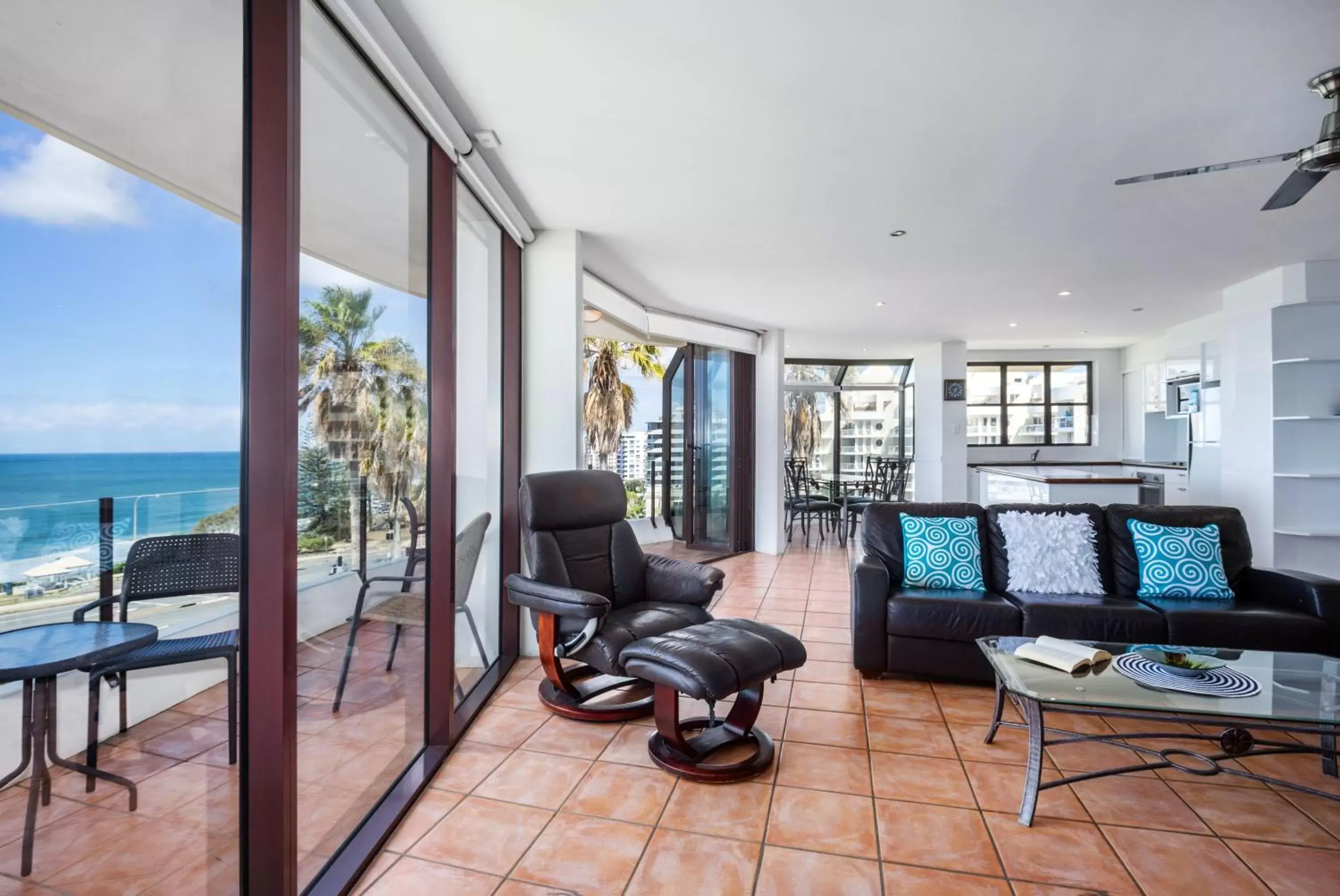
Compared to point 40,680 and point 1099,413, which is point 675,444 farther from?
point 40,680

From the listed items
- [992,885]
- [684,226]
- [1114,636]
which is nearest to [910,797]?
[992,885]

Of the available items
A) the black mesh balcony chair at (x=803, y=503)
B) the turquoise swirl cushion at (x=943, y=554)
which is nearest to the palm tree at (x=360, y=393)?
the turquoise swirl cushion at (x=943, y=554)

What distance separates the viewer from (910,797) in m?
2.25

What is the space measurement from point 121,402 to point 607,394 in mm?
6332

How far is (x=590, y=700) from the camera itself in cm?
307

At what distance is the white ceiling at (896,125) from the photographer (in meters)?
1.92

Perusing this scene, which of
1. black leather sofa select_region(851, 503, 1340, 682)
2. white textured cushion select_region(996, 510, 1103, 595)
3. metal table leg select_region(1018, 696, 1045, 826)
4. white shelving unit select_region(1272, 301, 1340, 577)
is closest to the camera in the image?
metal table leg select_region(1018, 696, 1045, 826)

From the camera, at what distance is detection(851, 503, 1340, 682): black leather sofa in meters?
3.01

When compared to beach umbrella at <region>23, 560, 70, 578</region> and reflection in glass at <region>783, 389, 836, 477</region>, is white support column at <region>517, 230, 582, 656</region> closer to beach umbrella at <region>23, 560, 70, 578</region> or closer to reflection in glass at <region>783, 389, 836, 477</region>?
beach umbrella at <region>23, 560, 70, 578</region>

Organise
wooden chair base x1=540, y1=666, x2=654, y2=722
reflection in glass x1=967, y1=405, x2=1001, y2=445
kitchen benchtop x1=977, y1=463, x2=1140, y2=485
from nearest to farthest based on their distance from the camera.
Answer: wooden chair base x1=540, y1=666, x2=654, y2=722 < kitchen benchtop x1=977, y1=463, x2=1140, y2=485 < reflection in glass x1=967, y1=405, x2=1001, y2=445

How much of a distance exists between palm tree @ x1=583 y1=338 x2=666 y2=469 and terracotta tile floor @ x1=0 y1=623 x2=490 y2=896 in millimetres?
5181

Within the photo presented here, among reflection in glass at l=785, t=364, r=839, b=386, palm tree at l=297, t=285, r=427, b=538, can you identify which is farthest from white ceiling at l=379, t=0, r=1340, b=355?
reflection in glass at l=785, t=364, r=839, b=386

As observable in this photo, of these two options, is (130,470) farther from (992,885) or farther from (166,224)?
(992,885)

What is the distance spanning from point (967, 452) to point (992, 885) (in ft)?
25.8
